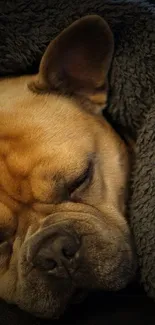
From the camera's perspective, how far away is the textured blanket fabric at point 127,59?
1236 millimetres

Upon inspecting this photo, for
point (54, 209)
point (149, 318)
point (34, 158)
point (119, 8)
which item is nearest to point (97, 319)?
point (149, 318)

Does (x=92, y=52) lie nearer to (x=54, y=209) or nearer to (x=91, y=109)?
(x=91, y=109)

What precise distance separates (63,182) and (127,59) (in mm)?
324

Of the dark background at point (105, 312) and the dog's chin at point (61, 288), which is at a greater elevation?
the dog's chin at point (61, 288)

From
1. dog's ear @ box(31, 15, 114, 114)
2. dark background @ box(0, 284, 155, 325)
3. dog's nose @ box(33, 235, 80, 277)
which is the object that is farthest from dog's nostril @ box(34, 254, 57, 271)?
dog's ear @ box(31, 15, 114, 114)

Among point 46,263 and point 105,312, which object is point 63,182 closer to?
point 46,263

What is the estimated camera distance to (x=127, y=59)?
136 cm

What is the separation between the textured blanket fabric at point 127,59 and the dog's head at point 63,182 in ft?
0.12

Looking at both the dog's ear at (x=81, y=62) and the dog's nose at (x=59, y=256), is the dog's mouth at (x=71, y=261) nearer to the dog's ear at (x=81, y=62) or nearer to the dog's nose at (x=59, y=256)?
the dog's nose at (x=59, y=256)

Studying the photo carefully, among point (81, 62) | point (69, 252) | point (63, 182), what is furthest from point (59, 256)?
point (81, 62)

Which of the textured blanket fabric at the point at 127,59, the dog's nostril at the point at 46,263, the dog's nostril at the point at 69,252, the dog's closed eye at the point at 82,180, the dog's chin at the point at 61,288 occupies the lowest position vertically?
the dog's chin at the point at 61,288

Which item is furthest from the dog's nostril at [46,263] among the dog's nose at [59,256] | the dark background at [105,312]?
the dark background at [105,312]

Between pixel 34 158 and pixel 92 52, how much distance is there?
29cm

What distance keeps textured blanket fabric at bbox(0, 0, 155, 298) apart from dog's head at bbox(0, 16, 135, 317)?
0.04 metres
